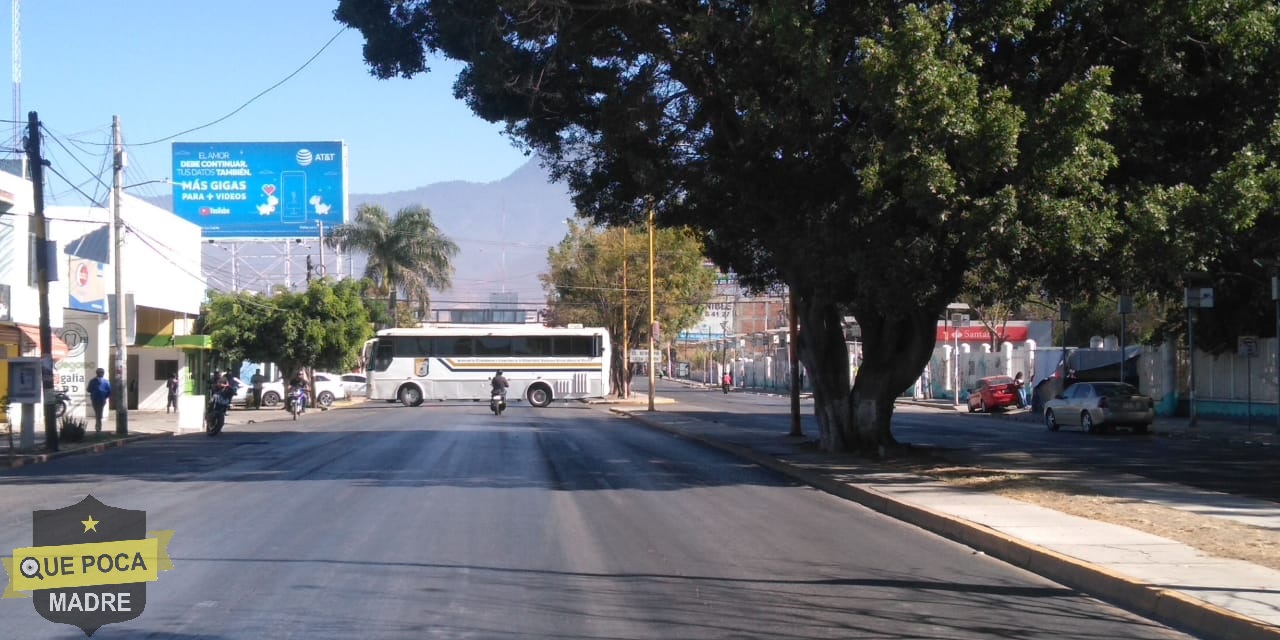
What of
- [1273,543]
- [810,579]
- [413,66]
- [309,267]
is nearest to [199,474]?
[413,66]

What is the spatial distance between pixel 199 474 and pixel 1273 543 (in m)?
15.6

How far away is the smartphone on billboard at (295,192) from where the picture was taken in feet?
140

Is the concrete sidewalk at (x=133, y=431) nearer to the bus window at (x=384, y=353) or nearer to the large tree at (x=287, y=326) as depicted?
the large tree at (x=287, y=326)

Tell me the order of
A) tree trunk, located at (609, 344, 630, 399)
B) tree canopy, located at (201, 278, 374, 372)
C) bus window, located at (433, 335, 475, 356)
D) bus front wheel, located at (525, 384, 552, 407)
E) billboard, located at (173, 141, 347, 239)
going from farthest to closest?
tree trunk, located at (609, 344, 630, 399)
bus front wheel, located at (525, 384, 552, 407)
bus window, located at (433, 335, 475, 356)
tree canopy, located at (201, 278, 374, 372)
billboard, located at (173, 141, 347, 239)

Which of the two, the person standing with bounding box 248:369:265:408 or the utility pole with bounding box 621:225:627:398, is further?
the utility pole with bounding box 621:225:627:398

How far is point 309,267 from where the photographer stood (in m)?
55.3

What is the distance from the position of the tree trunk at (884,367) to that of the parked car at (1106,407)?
1260cm

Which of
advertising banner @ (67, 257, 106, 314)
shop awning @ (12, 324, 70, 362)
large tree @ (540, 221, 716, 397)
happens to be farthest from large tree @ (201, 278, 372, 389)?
large tree @ (540, 221, 716, 397)

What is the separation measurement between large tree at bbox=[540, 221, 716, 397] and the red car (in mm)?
17582

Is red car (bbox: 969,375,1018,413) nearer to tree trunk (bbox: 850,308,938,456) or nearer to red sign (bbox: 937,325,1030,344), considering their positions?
tree trunk (bbox: 850,308,938,456)

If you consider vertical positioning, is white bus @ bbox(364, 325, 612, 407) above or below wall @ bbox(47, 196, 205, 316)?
below

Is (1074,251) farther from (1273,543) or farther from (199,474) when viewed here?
(199,474)
